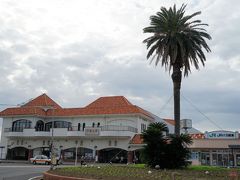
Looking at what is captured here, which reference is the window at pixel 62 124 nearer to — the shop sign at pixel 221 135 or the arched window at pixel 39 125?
the arched window at pixel 39 125

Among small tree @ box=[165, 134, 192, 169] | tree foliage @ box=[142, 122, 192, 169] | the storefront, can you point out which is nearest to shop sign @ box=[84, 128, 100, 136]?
the storefront

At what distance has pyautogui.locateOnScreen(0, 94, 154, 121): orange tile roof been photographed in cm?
6699

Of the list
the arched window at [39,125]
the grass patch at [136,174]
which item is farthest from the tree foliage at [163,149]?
the arched window at [39,125]

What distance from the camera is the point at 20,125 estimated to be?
73000mm

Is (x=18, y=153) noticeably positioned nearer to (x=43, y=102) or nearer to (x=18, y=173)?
(x=43, y=102)

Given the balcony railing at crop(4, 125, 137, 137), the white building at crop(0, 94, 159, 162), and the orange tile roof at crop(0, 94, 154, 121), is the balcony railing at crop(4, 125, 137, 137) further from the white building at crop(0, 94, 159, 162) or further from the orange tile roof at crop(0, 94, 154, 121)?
the orange tile roof at crop(0, 94, 154, 121)

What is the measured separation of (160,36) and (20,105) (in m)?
47.4

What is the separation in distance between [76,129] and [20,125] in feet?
39.0

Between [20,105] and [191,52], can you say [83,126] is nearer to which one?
[20,105]

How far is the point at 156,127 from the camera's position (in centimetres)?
3225

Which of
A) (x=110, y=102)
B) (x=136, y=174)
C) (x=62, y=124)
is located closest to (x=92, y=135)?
(x=62, y=124)

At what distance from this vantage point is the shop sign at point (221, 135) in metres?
60.5

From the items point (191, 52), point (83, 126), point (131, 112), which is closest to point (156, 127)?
point (191, 52)

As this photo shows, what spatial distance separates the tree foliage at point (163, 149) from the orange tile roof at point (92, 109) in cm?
3291
